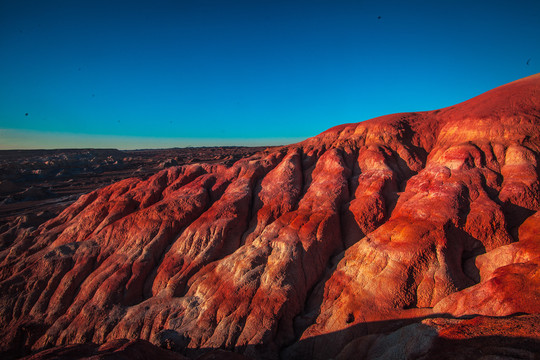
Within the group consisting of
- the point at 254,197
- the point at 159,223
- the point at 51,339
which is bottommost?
the point at 51,339

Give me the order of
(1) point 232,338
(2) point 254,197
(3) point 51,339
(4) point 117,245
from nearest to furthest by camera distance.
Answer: (1) point 232,338 → (3) point 51,339 → (4) point 117,245 → (2) point 254,197

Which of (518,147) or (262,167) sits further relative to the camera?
(262,167)

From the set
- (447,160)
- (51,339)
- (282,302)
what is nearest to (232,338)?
(282,302)

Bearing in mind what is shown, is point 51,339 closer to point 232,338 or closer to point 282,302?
point 232,338

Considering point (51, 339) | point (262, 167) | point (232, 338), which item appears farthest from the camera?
point (262, 167)

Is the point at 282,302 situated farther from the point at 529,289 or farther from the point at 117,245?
the point at 117,245

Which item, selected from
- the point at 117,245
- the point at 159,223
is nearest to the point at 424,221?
the point at 159,223

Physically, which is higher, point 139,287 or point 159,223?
point 159,223
